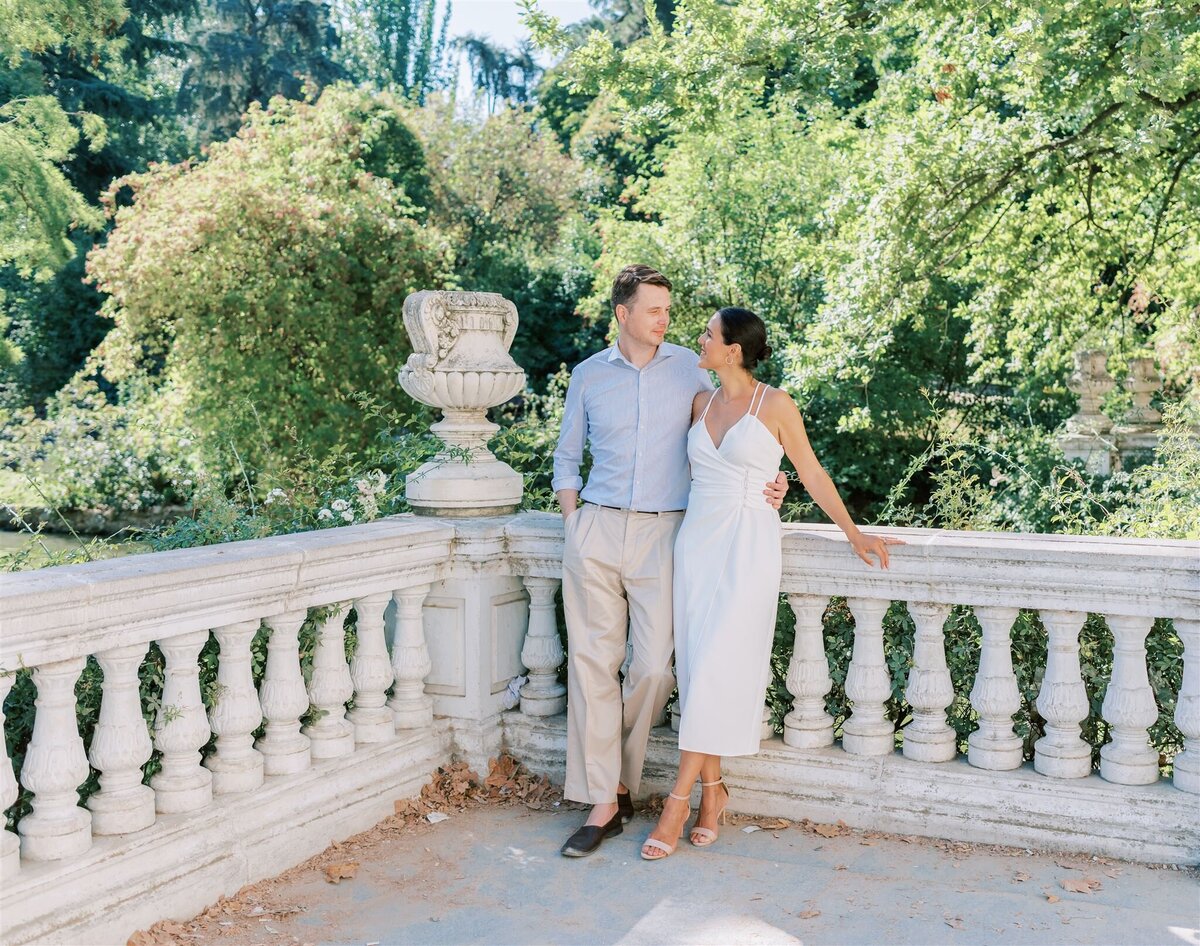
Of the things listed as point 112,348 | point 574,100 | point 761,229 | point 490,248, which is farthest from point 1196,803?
point 574,100

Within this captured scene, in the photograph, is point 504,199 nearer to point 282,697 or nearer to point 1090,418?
point 1090,418

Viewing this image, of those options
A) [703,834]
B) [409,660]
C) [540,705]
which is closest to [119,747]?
[409,660]

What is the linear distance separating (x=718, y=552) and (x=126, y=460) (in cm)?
1392

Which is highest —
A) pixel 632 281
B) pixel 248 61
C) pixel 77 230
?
pixel 248 61

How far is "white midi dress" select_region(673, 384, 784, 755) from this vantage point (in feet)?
12.1

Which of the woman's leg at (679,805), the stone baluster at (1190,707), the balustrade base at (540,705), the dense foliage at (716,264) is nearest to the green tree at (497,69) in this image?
the dense foliage at (716,264)

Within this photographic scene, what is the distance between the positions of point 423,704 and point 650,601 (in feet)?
3.42

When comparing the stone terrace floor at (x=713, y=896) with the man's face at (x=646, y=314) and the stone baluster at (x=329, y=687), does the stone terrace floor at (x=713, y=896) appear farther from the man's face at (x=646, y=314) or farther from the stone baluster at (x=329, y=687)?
the man's face at (x=646, y=314)

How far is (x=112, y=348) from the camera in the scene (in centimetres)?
1519

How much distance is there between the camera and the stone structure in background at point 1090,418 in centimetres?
1134

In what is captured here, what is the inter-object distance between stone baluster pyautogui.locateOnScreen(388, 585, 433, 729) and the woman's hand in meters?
1.59

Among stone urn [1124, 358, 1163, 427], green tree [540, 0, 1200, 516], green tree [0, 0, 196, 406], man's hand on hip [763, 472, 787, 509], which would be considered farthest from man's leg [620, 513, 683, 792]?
green tree [0, 0, 196, 406]

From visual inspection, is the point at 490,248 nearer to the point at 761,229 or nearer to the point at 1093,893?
the point at 761,229

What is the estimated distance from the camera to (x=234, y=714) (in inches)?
140
